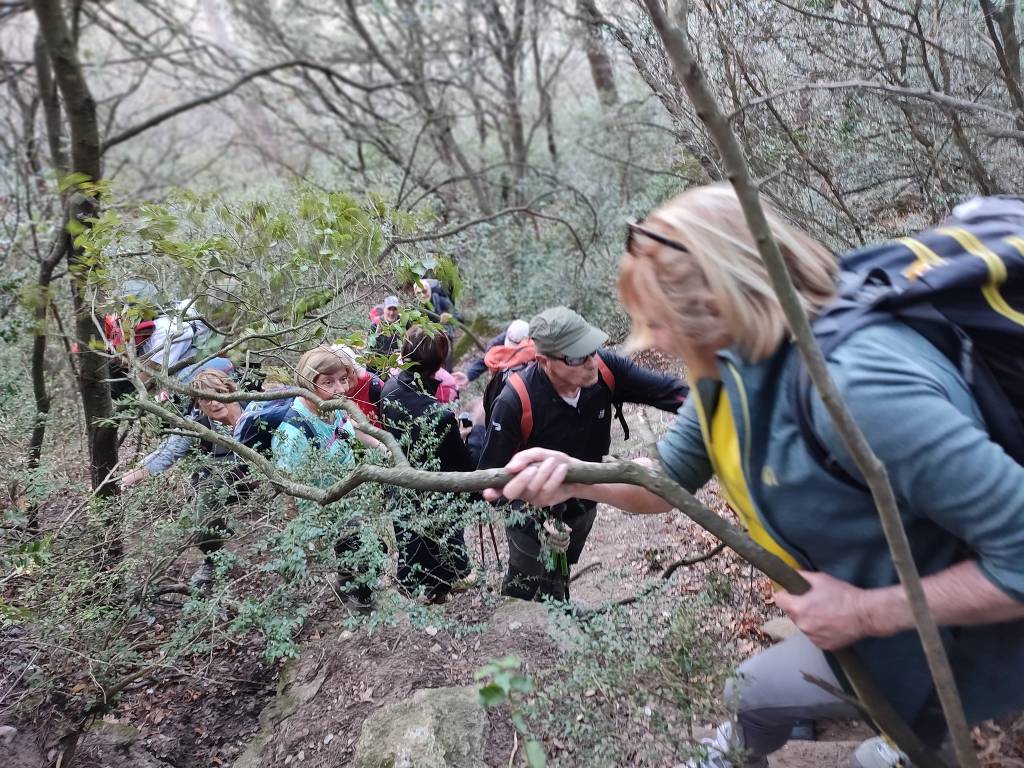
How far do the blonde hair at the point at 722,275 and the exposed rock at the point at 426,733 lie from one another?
1970 millimetres

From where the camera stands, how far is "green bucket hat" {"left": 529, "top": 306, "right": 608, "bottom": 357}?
3.35 m

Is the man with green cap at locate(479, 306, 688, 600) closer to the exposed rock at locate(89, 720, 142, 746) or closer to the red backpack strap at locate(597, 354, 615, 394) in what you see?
the red backpack strap at locate(597, 354, 615, 394)

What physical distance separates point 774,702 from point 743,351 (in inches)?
43.6

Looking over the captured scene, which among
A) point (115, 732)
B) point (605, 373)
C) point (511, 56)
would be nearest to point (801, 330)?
point (605, 373)

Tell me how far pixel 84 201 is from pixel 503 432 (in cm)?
235

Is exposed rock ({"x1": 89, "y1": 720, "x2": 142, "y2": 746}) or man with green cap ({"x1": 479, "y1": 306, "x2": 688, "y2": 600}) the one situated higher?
man with green cap ({"x1": 479, "y1": 306, "x2": 688, "y2": 600})

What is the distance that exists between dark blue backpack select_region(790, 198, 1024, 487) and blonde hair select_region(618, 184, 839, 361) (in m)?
0.08

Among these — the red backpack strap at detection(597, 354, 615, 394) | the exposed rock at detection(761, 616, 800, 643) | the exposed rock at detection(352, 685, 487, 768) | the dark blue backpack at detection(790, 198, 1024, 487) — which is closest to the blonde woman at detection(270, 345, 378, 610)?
the exposed rock at detection(352, 685, 487, 768)

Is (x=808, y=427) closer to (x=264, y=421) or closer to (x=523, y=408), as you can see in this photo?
(x=523, y=408)

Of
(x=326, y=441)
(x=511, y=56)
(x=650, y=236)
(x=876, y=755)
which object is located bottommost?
(x=876, y=755)

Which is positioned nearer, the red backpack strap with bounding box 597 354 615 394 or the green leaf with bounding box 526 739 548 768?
the green leaf with bounding box 526 739 548 768

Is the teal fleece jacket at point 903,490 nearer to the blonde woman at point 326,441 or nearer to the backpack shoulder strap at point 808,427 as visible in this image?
the backpack shoulder strap at point 808,427

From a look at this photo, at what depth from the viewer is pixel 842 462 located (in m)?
1.21

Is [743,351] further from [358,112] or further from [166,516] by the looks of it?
[358,112]
